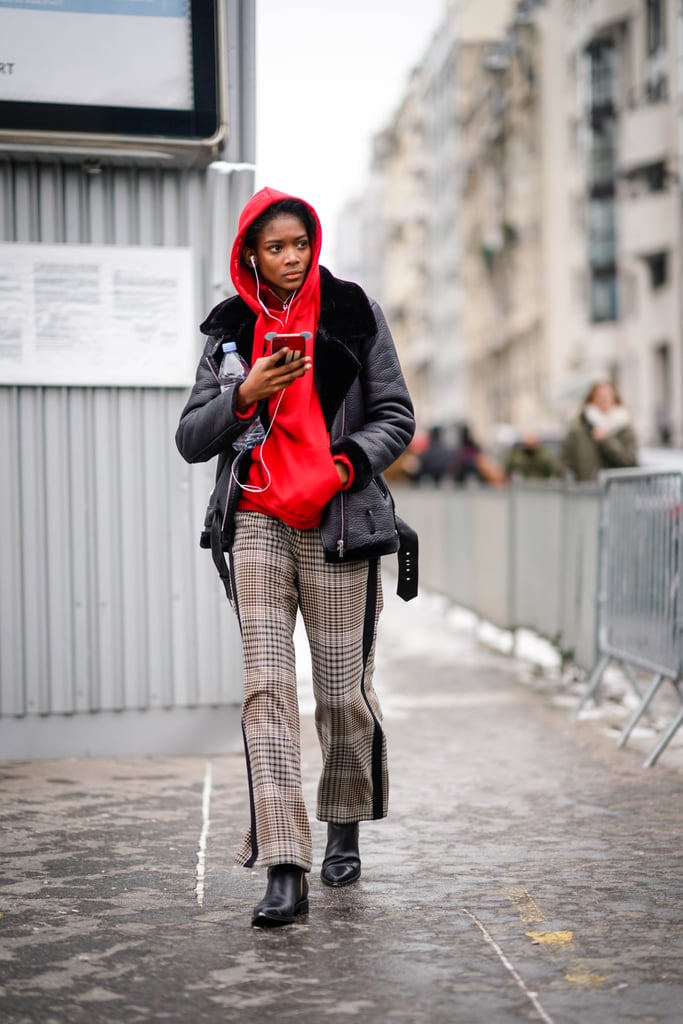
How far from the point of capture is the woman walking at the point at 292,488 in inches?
193

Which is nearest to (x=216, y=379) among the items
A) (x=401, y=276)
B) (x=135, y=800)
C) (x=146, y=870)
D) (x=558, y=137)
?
(x=146, y=870)

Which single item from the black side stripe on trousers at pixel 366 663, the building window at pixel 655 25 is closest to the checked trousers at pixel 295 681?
the black side stripe on trousers at pixel 366 663

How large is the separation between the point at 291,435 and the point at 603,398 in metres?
9.78

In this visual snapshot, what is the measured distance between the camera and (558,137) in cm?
5625

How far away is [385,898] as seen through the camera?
205 inches

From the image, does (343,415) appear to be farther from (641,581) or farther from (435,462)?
(435,462)

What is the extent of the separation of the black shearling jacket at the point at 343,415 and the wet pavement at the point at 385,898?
1.09 meters

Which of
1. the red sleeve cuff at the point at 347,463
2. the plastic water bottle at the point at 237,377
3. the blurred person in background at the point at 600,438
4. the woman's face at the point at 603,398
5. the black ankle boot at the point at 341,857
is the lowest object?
the black ankle boot at the point at 341,857

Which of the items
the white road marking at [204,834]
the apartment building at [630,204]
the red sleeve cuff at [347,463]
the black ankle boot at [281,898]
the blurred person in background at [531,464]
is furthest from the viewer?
the apartment building at [630,204]

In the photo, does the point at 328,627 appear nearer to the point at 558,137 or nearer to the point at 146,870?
the point at 146,870

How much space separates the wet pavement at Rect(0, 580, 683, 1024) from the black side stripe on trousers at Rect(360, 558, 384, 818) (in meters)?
0.28

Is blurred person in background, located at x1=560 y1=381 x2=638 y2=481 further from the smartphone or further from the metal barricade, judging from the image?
the smartphone

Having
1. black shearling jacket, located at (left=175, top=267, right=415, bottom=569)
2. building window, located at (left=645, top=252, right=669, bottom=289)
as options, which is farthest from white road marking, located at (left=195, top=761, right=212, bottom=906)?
building window, located at (left=645, top=252, right=669, bottom=289)

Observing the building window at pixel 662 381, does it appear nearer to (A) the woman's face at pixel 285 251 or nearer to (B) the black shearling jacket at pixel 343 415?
(B) the black shearling jacket at pixel 343 415
